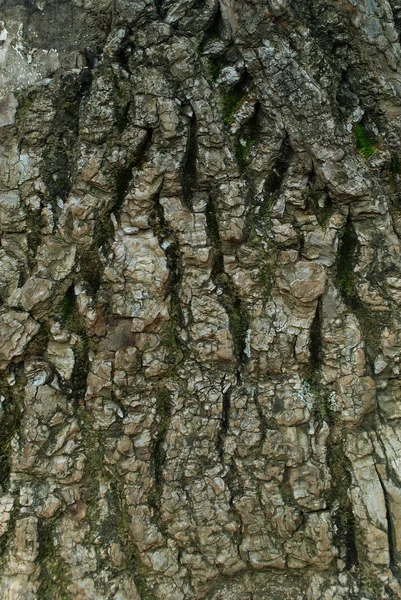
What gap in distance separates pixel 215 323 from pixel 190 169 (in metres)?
0.73

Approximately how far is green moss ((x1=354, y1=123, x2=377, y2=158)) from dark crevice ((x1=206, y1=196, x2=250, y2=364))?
74cm

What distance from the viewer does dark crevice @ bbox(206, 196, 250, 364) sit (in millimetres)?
2531

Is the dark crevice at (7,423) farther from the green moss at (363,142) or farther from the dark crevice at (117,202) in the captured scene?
the green moss at (363,142)

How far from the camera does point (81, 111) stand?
2.63 metres

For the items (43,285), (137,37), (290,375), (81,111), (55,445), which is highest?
(137,37)

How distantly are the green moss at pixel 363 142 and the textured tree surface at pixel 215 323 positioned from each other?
1 cm

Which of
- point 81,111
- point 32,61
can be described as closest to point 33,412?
point 81,111

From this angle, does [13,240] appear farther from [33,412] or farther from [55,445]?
[55,445]

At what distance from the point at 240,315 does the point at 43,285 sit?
93cm

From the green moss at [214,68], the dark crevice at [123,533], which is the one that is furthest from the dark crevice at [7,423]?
the green moss at [214,68]

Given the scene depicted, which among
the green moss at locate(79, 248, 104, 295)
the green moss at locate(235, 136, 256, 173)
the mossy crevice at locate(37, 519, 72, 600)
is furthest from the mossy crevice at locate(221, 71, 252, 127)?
the mossy crevice at locate(37, 519, 72, 600)

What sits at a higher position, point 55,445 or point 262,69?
point 262,69

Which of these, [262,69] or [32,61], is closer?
[262,69]

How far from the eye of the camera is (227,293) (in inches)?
100
